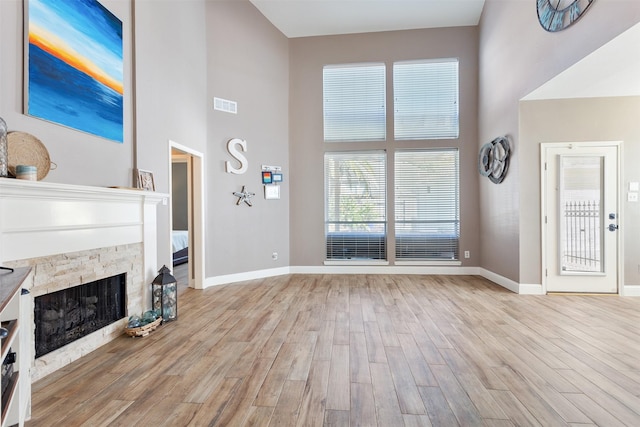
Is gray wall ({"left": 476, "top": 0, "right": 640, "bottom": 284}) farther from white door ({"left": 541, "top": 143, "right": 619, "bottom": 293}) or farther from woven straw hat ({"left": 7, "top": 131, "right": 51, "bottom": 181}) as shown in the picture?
woven straw hat ({"left": 7, "top": 131, "right": 51, "bottom": 181})

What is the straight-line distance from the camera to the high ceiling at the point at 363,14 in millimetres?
5223

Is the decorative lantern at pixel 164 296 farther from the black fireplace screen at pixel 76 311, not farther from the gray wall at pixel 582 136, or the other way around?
the gray wall at pixel 582 136

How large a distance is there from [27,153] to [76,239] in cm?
73

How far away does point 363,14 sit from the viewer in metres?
5.43

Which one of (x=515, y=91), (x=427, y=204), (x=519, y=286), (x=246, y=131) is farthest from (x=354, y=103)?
(x=519, y=286)

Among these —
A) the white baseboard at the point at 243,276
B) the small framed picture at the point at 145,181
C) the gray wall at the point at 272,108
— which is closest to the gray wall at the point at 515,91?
Answer: the gray wall at the point at 272,108

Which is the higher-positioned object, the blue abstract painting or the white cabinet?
the blue abstract painting

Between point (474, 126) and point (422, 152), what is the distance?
3.37 ft

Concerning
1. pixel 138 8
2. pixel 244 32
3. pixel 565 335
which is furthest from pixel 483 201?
pixel 138 8

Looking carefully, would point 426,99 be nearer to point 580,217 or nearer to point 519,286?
point 580,217

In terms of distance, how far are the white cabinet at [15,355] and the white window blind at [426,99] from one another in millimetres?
5572

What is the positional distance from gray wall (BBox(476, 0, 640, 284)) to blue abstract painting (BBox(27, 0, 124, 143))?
14.9ft

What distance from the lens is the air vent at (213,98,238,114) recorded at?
497 cm

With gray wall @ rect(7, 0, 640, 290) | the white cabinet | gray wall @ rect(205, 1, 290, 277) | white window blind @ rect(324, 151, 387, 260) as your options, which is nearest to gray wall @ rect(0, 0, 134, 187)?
gray wall @ rect(7, 0, 640, 290)
